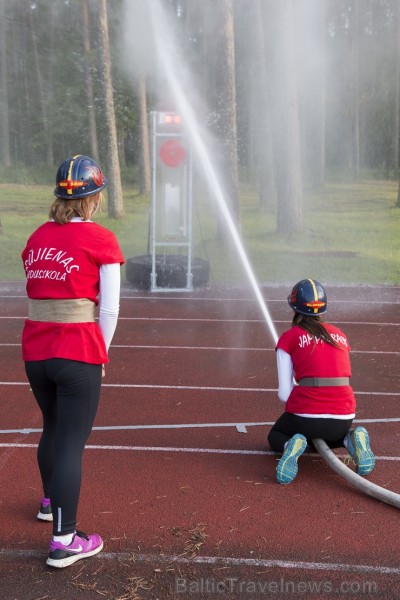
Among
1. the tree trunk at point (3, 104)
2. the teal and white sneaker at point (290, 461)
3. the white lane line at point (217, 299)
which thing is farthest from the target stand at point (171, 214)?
the tree trunk at point (3, 104)

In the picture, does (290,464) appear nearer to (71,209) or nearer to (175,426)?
(175,426)

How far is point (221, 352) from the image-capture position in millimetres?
8133

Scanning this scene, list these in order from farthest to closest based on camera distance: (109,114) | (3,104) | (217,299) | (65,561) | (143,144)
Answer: (3,104), (143,144), (109,114), (217,299), (65,561)

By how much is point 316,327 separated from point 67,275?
1953mm

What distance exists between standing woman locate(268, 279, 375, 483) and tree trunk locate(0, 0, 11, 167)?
91.3 ft

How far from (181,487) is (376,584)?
144cm

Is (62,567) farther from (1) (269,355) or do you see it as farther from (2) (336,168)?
(2) (336,168)

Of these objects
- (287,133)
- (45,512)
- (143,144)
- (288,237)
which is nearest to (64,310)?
(45,512)

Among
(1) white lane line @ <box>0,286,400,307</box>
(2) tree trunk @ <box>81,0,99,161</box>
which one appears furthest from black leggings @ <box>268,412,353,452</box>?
(2) tree trunk @ <box>81,0,99,161</box>

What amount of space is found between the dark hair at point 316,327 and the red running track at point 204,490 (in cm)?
87

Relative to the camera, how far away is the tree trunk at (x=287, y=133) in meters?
17.4

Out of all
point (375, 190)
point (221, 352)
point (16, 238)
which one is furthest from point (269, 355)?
point (375, 190)

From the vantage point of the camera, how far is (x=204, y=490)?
439cm

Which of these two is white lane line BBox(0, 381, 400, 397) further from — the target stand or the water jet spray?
the target stand
